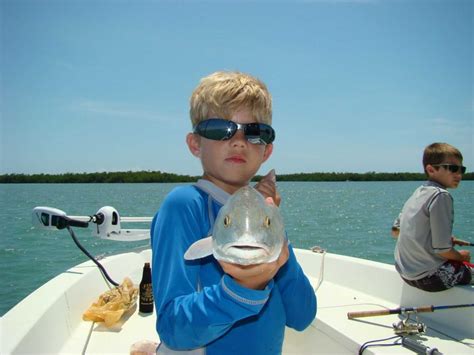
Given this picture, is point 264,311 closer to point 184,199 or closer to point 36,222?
point 184,199

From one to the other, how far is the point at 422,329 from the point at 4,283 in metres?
11.5

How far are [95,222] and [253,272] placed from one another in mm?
3773

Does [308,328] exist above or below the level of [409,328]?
below

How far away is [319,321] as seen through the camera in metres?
4.30

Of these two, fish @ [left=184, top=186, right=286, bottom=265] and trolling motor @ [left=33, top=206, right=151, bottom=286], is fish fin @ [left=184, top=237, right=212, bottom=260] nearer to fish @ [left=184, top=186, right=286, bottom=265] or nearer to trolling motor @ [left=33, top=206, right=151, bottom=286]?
fish @ [left=184, top=186, right=286, bottom=265]

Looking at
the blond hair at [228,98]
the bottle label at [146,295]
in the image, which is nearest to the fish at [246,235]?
the blond hair at [228,98]

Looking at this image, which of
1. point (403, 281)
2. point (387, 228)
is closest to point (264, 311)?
point (403, 281)

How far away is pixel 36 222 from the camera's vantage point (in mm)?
4188

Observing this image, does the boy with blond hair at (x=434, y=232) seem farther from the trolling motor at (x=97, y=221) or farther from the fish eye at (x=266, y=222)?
the fish eye at (x=266, y=222)

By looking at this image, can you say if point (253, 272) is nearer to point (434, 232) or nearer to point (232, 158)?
point (232, 158)

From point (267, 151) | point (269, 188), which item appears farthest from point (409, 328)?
point (269, 188)

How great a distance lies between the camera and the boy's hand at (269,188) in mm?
1839

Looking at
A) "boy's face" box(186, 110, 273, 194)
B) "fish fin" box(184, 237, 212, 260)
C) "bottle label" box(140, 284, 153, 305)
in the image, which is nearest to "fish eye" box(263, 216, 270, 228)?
"fish fin" box(184, 237, 212, 260)

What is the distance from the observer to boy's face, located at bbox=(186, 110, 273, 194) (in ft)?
6.64
